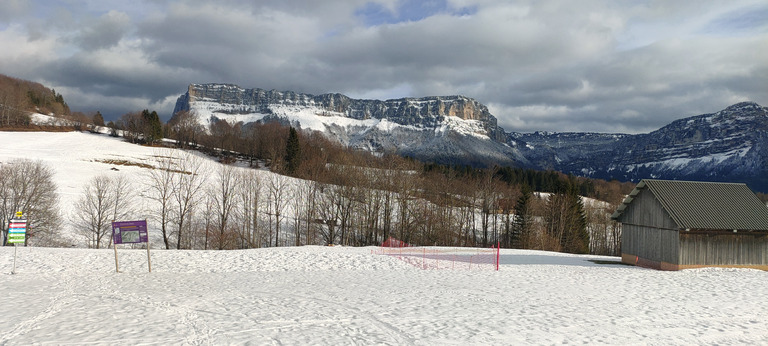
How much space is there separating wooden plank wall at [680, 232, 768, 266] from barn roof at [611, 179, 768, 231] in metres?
0.92

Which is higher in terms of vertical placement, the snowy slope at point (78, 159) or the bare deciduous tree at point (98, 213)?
the snowy slope at point (78, 159)

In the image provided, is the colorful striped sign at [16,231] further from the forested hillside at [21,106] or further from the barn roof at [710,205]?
the forested hillside at [21,106]

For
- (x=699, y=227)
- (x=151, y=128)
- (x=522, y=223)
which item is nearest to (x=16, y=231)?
(x=699, y=227)

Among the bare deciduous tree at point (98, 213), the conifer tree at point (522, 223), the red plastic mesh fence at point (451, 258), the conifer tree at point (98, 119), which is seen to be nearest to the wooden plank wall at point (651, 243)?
the red plastic mesh fence at point (451, 258)

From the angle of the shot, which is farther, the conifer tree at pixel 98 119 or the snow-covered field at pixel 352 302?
the conifer tree at pixel 98 119

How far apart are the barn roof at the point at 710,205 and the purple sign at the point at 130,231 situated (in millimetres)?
34664

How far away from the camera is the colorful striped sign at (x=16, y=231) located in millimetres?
22828

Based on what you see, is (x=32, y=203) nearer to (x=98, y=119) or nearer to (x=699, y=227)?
(x=699, y=227)

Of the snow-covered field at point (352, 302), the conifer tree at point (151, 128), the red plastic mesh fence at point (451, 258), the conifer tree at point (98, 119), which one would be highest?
the conifer tree at point (98, 119)

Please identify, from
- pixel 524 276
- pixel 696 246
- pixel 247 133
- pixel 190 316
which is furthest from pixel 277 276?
pixel 247 133

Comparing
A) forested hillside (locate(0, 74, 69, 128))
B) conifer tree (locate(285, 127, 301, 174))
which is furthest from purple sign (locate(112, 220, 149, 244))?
forested hillside (locate(0, 74, 69, 128))

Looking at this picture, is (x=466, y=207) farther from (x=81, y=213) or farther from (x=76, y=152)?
(x=76, y=152)

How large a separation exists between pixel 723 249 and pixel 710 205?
3372 millimetres

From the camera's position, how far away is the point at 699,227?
28.8m
